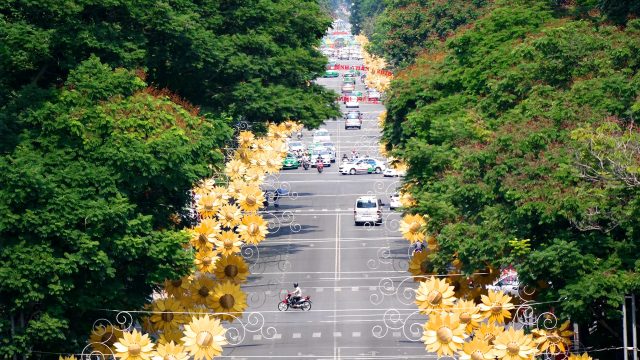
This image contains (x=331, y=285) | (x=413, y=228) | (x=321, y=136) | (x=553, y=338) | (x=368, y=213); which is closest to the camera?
(x=553, y=338)

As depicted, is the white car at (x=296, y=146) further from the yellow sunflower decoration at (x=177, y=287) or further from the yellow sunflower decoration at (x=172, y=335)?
the yellow sunflower decoration at (x=172, y=335)

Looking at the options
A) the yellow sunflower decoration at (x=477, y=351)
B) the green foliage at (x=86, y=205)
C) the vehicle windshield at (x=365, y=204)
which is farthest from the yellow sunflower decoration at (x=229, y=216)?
the vehicle windshield at (x=365, y=204)

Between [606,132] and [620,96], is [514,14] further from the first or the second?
[606,132]

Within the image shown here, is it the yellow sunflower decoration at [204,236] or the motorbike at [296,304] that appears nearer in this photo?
the yellow sunflower decoration at [204,236]

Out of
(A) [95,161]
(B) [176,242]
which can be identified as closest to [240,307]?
(B) [176,242]

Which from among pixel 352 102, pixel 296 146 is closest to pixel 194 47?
pixel 296 146

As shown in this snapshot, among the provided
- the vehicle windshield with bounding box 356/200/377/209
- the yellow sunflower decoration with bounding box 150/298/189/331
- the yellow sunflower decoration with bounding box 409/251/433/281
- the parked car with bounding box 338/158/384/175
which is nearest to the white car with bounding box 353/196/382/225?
the vehicle windshield with bounding box 356/200/377/209

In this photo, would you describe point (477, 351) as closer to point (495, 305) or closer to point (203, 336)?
point (495, 305)
